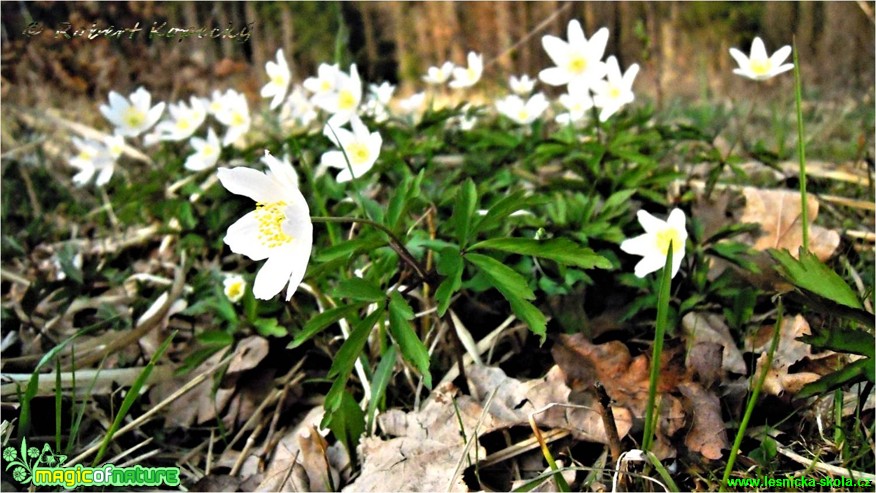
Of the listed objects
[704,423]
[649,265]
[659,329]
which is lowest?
[704,423]

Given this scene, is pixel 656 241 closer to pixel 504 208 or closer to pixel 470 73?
pixel 504 208

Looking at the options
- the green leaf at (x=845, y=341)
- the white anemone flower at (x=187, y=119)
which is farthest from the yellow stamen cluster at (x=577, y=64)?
the white anemone flower at (x=187, y=119)

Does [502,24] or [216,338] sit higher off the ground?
[216,338]

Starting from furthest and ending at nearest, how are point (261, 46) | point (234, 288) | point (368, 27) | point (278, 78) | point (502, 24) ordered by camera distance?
1. point (502, 24)
2. point (368, 27)
3. point (261, 46)
4. point (278, 78)
5. point (234, 288)

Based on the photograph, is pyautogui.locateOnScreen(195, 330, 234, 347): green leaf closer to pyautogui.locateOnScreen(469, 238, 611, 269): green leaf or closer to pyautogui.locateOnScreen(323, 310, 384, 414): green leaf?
pyautogui.locateOnScreen(323, 310, 384, 414): green leaf

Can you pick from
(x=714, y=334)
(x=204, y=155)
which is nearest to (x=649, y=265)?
(x=714, y=334)

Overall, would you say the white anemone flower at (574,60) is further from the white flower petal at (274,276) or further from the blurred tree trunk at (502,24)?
the blurred tree trunk at (502,24)
